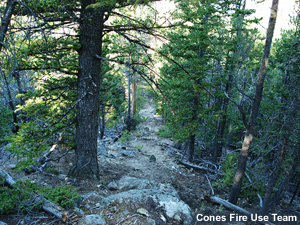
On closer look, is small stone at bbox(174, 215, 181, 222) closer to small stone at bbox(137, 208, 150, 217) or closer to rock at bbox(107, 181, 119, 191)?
small stone at bbox(137, 208, 150, 217)

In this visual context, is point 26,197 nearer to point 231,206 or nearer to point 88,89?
point 88,89

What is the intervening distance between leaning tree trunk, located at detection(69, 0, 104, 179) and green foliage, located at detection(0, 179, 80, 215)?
6.03 ft

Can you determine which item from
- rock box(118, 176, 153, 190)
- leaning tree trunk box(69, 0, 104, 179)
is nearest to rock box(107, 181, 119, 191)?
rock box(118, 176, 153, 190)

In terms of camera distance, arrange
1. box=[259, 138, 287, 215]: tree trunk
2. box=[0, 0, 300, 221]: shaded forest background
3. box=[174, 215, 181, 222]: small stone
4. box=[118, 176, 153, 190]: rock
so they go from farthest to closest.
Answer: box=[259, 138, 287, 215]: tree trunk
box=[118, 176, 153, 190]: rock
box=[0, 0, 300, 221]: shaded forest background
box=[174, 215, 181, 222]: small stone

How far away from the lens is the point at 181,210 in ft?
15.3

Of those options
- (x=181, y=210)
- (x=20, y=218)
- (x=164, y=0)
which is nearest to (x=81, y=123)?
(x=20, y=218)

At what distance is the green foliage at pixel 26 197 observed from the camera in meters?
3.50

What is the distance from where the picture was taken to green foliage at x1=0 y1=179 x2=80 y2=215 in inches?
138

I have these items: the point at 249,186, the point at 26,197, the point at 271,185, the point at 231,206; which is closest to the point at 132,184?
the point at 26,197

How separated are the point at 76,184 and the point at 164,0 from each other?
5.67m

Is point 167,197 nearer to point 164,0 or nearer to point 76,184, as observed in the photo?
point 76,184

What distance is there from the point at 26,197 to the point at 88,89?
3.13 m

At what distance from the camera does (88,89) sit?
18.7 feet

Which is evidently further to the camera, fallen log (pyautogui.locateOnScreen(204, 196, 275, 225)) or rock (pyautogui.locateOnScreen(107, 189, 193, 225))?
fallen log (pyautogui.locateOnScreen(204, 196, 275, 225))
